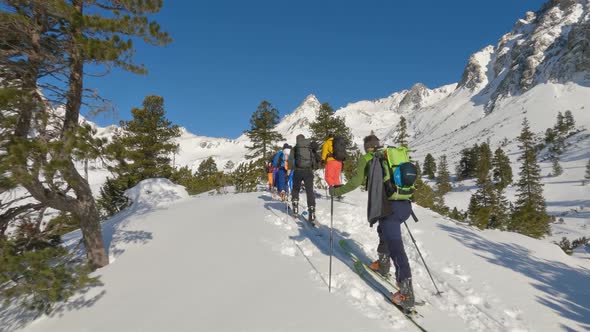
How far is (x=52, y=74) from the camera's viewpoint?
5.35 metres

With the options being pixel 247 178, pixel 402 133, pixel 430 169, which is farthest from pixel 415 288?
pixel 430 169

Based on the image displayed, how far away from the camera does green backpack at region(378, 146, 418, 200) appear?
4.71 m

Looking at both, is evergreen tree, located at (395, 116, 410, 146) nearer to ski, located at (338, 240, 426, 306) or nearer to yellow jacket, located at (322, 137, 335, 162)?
yellow jacket, located at (322, 137, 335, 162)

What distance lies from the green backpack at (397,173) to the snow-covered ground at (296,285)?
5.48ft

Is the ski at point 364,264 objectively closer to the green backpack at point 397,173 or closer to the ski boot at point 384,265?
the ski boot at point 384,265

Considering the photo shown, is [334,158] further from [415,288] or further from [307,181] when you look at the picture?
[415,288]

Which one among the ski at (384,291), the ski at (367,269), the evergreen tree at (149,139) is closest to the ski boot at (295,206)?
the ski at (367,269)

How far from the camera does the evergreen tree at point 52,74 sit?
4.36m

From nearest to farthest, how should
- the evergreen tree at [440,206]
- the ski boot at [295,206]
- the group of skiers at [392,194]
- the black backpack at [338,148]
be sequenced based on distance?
the group of skiers at [392,194], the black backpack at [338,148], the ski boot at [295,206], the evergreen tree at [440,206]

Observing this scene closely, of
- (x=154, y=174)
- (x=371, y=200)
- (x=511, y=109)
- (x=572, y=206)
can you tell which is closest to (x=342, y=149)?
(x=371, y=200)

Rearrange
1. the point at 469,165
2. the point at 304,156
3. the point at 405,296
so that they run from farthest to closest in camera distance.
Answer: the point at 469,165 → the point at 304,156 → the point at 405,296

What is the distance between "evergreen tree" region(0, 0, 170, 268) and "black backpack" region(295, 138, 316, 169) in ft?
14.9

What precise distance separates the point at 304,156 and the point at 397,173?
432 cm

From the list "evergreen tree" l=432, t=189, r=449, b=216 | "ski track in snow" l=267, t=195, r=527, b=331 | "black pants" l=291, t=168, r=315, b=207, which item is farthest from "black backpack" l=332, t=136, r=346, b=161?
"evergreen tree" l=432, t=189, r=449, b=216
